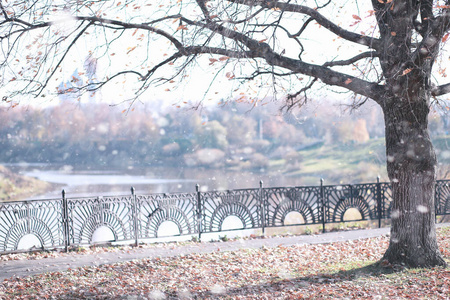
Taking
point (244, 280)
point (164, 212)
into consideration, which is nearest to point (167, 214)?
point (164, 212)

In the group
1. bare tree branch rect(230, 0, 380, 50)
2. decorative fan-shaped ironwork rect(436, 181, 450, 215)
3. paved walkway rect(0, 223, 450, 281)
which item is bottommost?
paved walkway rect(0, 223, 450, 281)

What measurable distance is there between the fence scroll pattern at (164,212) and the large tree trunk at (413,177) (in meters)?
5.09

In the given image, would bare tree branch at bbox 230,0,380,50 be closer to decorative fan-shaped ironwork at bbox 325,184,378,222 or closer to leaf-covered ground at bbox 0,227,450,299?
leaf-covered ground at bbox 0,227,450,299

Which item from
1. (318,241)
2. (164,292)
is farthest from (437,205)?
(164,292)

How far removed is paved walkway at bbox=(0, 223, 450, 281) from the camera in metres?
8.29

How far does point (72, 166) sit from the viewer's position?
61.8 meters

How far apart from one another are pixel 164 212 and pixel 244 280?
5116 mm

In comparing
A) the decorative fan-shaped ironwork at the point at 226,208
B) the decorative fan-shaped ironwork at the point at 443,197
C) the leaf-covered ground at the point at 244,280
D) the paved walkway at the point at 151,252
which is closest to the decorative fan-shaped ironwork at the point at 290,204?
the decorative fan-shaped ironwork at the point at 226,208

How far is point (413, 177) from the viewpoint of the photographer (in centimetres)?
678

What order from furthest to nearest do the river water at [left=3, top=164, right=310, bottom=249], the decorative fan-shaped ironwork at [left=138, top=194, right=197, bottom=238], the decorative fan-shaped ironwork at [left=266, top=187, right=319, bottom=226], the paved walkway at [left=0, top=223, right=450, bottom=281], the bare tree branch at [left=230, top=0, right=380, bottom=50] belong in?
the river water at [left=3, top=164, right=310, bottom=249]
the decorative fan-shaped ironwork at [left=266, top=187, right=319, bottom=226]
the decorative fan-shaped ironwork at [left=138, top=194, right=197, bottom=238]
the paved walkway at [left=0, top=223, right=450, bottom=281]
the bare tree branch at [left=230, top=0, right=380, bottom=50]

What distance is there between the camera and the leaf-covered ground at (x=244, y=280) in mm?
5910

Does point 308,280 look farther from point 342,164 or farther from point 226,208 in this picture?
point 342,164

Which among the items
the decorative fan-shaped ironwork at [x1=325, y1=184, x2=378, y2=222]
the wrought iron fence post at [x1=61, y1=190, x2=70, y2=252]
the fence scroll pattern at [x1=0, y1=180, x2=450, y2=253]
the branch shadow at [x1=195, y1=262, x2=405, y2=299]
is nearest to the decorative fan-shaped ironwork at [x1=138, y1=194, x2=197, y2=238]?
the fence scroll pattern at [x1=0, y1=180, x2=450, y2=253]

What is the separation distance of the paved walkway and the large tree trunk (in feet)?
12.1
